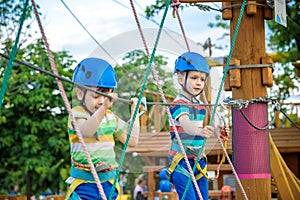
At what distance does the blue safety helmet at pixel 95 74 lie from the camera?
2529 millimetres

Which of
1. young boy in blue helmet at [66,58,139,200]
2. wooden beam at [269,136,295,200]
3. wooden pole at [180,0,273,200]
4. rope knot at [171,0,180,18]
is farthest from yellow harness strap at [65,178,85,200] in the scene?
wooden beam at [269,136,295,200]

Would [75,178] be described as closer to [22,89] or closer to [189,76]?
[189,76]

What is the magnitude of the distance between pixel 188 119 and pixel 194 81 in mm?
215

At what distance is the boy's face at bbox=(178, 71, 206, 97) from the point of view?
3.39m

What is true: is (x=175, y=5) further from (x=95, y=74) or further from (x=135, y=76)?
(x=95, y=74)

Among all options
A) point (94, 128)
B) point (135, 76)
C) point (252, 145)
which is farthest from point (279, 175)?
point (94, 128)

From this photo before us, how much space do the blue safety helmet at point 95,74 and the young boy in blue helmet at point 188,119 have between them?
0.81 metres

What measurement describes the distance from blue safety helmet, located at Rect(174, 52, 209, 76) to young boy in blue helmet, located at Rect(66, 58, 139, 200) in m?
0.72

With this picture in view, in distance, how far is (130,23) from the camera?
3.17 m

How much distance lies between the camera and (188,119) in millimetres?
3338

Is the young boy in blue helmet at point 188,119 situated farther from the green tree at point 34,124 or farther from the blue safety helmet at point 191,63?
the green tree at point 34,124

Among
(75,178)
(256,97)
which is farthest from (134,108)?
(256,97)

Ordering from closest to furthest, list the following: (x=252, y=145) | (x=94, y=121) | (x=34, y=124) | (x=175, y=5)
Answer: (x=94, y=121) → (x=175, y=5) → (x=252, y=145) → (x=34, y=124)

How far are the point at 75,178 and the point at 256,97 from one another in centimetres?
201
